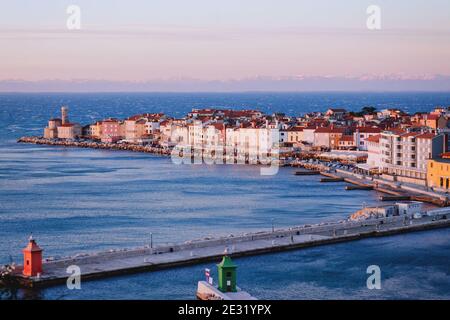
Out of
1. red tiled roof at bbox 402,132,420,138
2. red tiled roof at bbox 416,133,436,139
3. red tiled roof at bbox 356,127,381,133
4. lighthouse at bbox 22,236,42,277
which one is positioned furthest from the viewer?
red tiled roof at bbox 356,127,381,133

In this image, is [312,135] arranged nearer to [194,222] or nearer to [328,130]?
[328,130]

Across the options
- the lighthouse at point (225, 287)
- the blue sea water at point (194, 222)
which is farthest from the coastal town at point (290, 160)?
the blue sea water at point (194, 222)

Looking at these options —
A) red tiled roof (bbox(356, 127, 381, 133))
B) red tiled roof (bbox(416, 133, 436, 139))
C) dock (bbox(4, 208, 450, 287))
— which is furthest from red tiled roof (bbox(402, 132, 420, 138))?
dock (bbox(4, 208, 450, 287))

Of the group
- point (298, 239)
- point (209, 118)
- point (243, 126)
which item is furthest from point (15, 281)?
point (209, 118)

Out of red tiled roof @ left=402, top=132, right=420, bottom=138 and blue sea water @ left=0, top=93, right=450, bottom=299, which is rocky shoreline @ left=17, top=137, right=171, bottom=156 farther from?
red tiled roof @ left=402, top=132, right=420, bottom=138

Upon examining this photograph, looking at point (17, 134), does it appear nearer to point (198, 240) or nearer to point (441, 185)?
point (441, 185)
